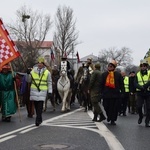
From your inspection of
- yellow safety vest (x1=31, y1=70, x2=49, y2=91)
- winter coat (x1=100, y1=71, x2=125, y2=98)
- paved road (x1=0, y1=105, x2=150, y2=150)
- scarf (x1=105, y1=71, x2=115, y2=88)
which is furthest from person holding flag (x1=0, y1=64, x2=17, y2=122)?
scarf (x1=105, y1=71, x2=115, y2=88)

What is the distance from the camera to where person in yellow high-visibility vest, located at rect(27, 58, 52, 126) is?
1208 centimetres

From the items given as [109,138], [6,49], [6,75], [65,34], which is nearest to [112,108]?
[109,138]

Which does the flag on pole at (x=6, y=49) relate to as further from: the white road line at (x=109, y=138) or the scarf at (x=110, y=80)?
the white road line at (x=109, y=138)

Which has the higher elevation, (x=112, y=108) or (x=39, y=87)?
(x=39, y=87)

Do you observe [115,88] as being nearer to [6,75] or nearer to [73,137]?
[73,137]

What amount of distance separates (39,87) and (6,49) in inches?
90.4

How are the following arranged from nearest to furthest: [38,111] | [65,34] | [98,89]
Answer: [38,111] < [98,89] < [65,34]

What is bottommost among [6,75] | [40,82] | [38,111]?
[38,111]

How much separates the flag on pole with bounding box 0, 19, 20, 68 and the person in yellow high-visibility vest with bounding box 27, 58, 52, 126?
1555mm

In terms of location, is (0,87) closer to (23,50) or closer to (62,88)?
(62,88)

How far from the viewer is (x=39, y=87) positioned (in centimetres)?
1225

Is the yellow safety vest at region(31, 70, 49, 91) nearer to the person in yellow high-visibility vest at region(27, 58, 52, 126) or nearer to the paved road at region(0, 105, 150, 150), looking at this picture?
the person in yellow high-visibility vest at region(27, 58, 52, 126)

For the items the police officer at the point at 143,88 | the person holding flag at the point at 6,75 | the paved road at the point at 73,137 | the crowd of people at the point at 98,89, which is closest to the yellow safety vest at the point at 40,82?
the crowd of people at the point at 98,89

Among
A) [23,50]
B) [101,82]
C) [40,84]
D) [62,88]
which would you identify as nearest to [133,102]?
[62,88]
